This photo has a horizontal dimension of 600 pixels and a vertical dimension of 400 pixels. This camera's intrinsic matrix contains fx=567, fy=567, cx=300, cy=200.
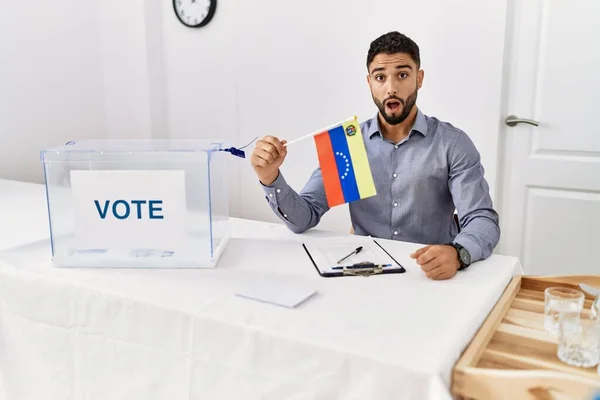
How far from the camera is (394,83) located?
1613 mm

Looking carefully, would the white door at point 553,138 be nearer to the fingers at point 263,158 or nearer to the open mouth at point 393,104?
the open mouth at point 393,104

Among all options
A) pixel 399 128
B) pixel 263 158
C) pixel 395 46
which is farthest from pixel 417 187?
pixel 263 158

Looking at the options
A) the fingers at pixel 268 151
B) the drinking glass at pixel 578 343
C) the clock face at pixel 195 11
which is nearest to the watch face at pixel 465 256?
the drinking glass at pixel 578 343

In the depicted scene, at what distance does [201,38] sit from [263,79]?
0.45 m

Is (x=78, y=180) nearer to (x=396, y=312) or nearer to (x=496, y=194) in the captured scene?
(x=396, y=312)

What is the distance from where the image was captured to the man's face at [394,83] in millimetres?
1603

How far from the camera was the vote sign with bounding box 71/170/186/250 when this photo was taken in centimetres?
120

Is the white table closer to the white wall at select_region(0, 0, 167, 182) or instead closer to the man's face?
the man's face

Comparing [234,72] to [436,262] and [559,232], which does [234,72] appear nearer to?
[559,232]

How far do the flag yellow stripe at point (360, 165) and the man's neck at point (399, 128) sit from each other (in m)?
0.45

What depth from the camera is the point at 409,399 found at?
80cm

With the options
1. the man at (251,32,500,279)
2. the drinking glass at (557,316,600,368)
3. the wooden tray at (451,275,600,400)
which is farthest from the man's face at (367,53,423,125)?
the drinking glass at (557,316,600,368)

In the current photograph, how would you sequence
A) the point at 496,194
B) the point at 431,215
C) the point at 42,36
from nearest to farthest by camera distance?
the point at 431,215 → the point at 496,194 → the point at 42,36

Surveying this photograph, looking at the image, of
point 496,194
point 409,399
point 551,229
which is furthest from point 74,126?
point 409,399
